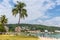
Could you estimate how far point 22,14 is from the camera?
2815 inches

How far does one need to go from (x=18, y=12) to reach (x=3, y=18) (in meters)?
14.5

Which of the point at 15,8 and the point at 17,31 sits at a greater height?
the point at 15,8

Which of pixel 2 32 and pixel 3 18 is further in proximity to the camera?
pixel 3 18

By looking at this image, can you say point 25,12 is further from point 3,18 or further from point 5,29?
point 3,18

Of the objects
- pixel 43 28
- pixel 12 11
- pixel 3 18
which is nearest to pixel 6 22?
pixel 3 18

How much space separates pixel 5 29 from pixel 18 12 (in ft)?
27.4

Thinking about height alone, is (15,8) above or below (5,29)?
above

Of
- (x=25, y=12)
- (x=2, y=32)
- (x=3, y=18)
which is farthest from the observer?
(x=3, y=18)

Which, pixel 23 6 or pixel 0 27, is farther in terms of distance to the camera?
pixel 23 6

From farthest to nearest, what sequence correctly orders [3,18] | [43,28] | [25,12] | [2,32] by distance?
[43,28] → [3,18] → [25,12] → [2,32]

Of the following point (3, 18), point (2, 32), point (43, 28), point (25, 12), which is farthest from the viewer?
point (43, 28)

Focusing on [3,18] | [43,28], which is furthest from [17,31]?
[43,28]

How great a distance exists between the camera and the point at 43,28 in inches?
4870

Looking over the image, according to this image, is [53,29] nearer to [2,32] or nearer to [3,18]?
[3,18]
